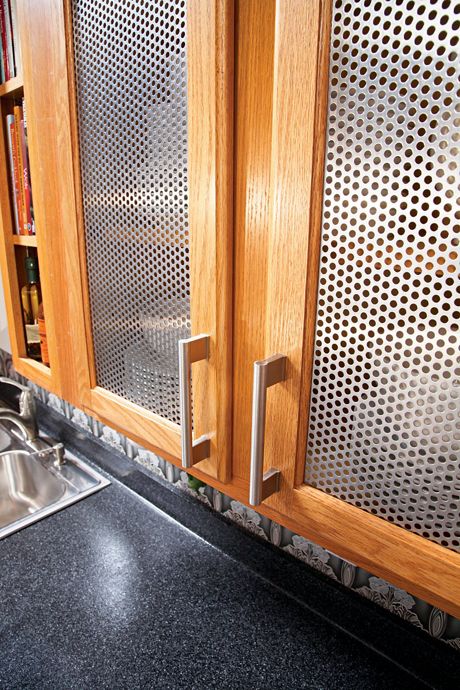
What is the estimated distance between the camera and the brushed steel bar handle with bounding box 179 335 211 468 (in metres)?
0.57

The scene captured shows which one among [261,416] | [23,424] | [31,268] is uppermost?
[31,268]

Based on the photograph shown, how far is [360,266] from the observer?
44 centimetres

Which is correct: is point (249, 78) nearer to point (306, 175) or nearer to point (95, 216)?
point (306, 175)

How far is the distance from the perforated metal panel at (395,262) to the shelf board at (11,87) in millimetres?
793

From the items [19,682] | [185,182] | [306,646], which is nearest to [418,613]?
[306,646]

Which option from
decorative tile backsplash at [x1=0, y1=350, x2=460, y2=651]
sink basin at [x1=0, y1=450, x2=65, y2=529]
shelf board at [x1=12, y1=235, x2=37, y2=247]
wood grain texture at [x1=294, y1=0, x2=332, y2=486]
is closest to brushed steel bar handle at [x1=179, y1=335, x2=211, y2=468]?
wood grain texture at [x1=294, y1=0, x2=332, y2=486]

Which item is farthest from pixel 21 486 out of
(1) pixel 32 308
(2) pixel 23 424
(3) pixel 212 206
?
(3) pixel 212 206

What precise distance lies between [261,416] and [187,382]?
0.39 ft

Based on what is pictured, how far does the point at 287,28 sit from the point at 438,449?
1.43 feet

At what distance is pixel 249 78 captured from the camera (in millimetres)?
513

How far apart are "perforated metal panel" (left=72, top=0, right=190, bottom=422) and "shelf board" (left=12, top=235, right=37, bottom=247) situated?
10.6 inches

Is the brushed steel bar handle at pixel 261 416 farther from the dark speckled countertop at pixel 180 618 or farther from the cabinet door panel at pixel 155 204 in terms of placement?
the dark speckled countertop at pixel 180 618

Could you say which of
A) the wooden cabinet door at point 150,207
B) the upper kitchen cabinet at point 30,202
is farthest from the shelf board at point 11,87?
the wooden cabinet door at point 150,207

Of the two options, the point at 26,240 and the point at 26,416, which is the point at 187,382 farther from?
the point at 26,416
